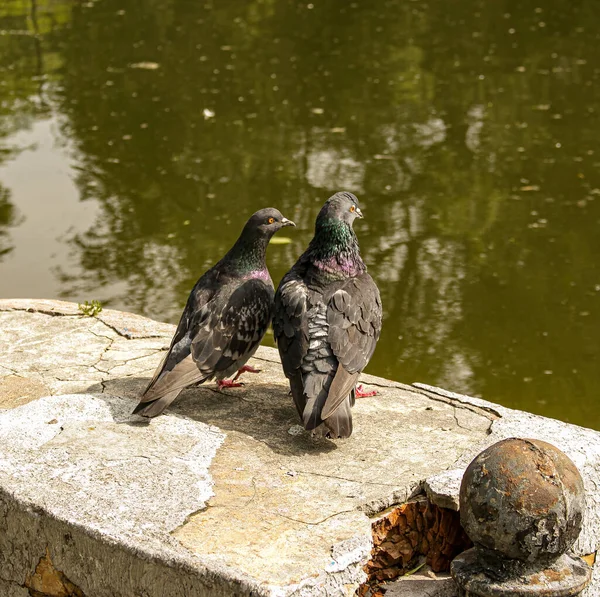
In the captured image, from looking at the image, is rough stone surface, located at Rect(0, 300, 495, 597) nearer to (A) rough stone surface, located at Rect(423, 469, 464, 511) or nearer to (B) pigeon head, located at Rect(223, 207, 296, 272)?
(A) rough stone surface, located at Rect(423, 469, 464, 511)

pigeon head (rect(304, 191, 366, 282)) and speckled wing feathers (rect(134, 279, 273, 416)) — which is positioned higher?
pigeon head (rect(304, 191, 366, 282))

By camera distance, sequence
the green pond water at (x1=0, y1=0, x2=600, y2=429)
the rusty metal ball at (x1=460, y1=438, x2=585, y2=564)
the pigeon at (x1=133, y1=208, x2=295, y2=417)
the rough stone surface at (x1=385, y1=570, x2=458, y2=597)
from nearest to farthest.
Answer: the rusty metal ball at (x1=460, y1=438, x2=585, y2=564) < the rough stone surface at (x1=385, y1=570, x2=458, y2=597) < the pigeon at (x1=133, y1=208, x2=295, y2=417) < the green pond water at (x1=0, y1=0, x2=600, y2=429)

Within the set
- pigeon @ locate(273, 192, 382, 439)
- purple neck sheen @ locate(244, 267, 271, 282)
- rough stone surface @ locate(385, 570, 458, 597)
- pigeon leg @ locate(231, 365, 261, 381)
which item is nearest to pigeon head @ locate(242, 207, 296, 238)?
purple neck sheen @ locate(244, 267, 271, 282)

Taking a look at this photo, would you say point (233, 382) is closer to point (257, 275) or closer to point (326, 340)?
point (257, 275)

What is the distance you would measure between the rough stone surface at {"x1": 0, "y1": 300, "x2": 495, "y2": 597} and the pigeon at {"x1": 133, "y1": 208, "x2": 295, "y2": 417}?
0.16 m

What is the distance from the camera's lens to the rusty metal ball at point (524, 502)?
3.19 m

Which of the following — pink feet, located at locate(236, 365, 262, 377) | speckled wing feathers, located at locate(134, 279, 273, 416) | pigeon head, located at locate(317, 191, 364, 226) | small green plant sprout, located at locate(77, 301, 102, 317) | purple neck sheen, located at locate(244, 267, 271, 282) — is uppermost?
pigeon head, located at locate(317, 191, 364, 226)

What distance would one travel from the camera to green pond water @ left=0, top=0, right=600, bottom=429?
6688 millimetres

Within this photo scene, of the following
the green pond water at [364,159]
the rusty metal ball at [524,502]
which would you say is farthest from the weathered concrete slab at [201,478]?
the green pond water at [364,159]

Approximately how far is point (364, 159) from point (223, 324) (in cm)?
509

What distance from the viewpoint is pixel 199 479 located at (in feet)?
12.2

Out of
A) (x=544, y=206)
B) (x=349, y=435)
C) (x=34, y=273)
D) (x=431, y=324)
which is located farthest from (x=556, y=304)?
(x=34, y=273)

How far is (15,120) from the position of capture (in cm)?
1088

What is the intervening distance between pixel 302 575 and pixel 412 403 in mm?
1551
